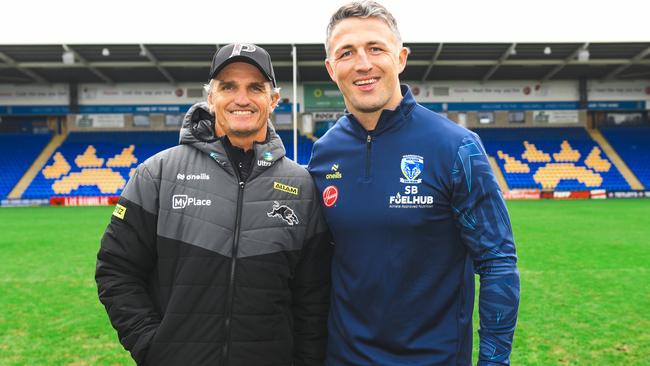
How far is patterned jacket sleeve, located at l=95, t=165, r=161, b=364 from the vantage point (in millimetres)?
2014

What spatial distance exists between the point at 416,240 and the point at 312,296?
0.57 metres

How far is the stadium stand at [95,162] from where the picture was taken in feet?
84.7

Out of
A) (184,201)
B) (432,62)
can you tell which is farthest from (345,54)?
(432,62)

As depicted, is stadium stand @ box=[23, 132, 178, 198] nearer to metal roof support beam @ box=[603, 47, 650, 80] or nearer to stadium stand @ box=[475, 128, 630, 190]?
stadium stand @ box=[475, 128, 630, 190]

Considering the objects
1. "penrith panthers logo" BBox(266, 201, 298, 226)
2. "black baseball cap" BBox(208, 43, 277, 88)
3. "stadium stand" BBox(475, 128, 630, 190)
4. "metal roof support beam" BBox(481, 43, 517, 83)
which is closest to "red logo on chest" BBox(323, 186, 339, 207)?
"penrith panthers logo" BBox(266, 201, 298, 226)

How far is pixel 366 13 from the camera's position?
1972 millimetres

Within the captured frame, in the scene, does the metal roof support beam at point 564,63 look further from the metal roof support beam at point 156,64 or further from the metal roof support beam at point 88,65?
the metal roof support beam at point 88,65

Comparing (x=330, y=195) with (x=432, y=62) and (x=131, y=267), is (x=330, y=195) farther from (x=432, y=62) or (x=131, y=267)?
(x=432, y=62)

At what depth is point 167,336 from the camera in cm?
200

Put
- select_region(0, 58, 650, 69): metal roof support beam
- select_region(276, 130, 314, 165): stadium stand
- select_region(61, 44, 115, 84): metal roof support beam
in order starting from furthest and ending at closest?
select_region(276, 130, 314, 165): stadium stand → select_region(0, 58, 650, 69): metal roof support beam → select_region(61, 44, 115, 84): metal roof support beam

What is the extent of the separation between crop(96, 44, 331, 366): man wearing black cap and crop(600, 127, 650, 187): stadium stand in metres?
30.5

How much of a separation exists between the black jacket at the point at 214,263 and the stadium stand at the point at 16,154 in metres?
28.0

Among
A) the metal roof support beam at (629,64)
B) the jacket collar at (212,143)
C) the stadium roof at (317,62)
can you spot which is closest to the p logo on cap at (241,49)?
the jacket collar at (212,143)

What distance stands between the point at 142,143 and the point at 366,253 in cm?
3012
